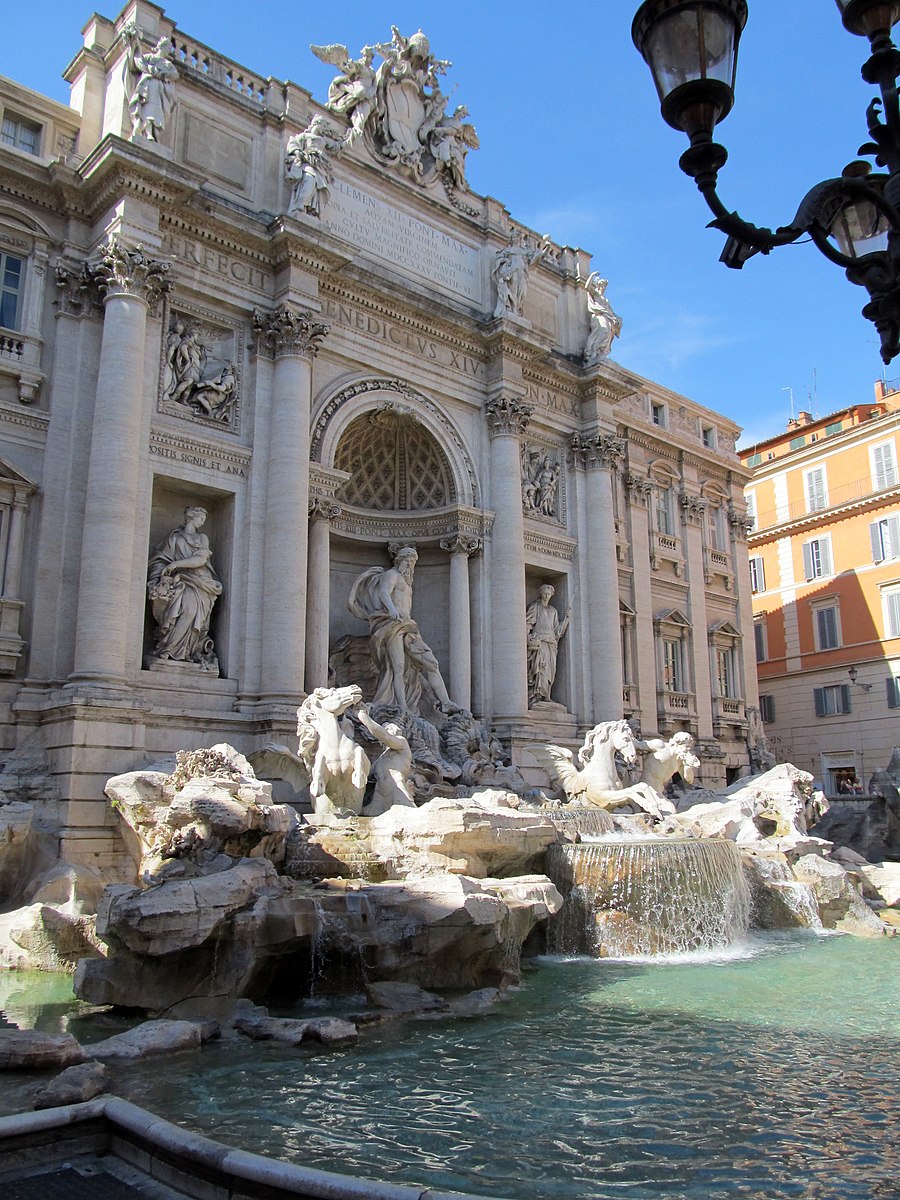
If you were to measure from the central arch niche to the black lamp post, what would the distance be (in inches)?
576

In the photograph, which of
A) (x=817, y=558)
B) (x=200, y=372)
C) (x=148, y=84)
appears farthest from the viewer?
(x=817, y=558)

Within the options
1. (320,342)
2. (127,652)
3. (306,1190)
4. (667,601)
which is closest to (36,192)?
(320,342)

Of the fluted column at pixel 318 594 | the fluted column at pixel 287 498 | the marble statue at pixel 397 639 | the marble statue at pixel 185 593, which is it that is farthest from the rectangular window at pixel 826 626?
the marble statue at pixel 185 593

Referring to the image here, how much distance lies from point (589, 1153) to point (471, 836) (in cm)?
637

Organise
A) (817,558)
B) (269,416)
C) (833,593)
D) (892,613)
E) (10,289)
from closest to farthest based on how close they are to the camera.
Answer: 1. (10,289)
2. (269,416)
3. (892,613)
4. (833,593)
5. (817,558)

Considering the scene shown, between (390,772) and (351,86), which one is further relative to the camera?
(351,86)

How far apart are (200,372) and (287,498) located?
2538 millimetres

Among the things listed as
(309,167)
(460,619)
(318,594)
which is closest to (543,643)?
(460,619)

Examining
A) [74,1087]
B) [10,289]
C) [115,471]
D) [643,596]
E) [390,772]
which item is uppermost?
[10,289]

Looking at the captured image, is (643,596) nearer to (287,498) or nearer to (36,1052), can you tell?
(287,498)

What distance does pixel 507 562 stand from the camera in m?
19.8

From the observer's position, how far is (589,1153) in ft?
17.0

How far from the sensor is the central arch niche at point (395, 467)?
1958cm

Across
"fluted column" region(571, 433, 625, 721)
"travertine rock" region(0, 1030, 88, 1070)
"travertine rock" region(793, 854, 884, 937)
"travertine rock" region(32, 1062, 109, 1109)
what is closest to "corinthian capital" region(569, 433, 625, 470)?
"fluted column" region(571, 433, 625, 721)
